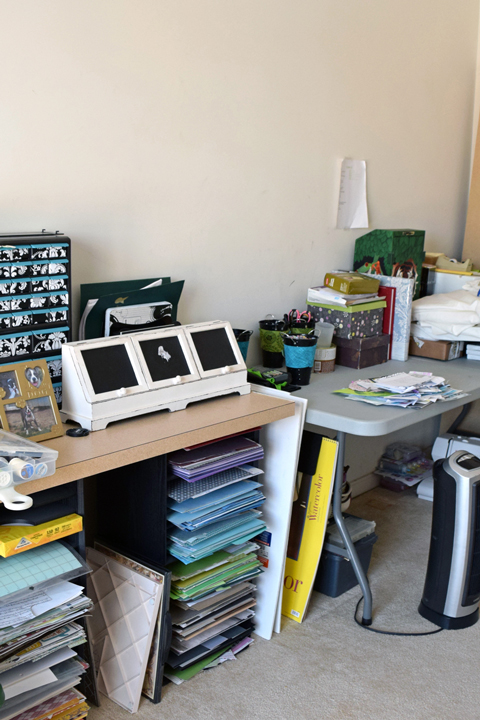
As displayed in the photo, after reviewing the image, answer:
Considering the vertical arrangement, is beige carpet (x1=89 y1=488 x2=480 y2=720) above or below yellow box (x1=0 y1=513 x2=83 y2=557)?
below

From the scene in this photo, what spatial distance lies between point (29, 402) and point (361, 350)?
1381mm

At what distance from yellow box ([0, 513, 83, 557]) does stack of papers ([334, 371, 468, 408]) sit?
1000 millimetres

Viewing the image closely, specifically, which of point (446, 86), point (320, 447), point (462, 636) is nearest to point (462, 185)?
point (446, 86)

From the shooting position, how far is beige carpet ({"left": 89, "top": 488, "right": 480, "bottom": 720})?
1.82 meters

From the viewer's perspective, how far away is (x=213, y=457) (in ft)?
6.07

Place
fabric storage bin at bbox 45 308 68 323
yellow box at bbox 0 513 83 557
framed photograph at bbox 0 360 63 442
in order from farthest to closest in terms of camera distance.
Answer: fabric storage bin at bbox 45 308 68 323 < framed photograph at bbox 0 360 63 442 < yellow box at bbox 0 513 83 557

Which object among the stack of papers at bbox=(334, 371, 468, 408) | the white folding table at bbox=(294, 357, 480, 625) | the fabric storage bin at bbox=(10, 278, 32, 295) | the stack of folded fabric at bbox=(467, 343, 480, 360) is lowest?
the white folding table at bbox=(294, 357, 480, 625)

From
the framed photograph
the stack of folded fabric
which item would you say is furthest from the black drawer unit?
the stack of folded fabric

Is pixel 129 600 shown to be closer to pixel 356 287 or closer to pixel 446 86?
pixel 356 287

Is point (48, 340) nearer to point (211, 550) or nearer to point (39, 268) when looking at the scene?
point (39, 268)

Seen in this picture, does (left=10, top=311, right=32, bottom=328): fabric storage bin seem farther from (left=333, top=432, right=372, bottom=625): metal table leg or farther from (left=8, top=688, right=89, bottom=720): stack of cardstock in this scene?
(left=333, top=432, right=372, bottom=625): metal table leg

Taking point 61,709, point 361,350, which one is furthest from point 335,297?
point 61,709

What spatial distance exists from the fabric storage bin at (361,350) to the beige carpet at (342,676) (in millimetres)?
840

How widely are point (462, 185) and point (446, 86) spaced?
0.54 meters
